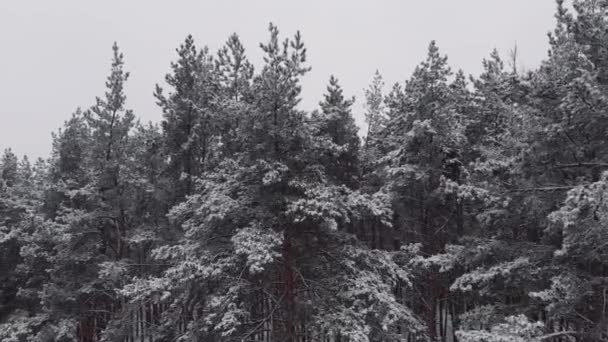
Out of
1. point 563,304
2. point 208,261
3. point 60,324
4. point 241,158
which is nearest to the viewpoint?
point 563,304

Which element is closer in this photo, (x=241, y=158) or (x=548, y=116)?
(x=548, y=116)

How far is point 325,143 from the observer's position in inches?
475

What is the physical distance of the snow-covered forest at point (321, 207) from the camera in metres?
10.4

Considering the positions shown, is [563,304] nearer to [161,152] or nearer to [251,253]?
[251,253]

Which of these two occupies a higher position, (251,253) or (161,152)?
(161,152)

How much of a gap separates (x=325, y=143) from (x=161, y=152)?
8486 millimetres

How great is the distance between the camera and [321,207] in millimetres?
10711

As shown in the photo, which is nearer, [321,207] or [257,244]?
[257,244]

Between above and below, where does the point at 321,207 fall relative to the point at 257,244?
above

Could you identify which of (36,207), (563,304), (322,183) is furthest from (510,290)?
(36,207)

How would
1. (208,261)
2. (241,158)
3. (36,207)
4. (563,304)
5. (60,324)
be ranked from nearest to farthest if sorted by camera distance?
(563,304), (208,261), (241,158), (60,324), (36,207)

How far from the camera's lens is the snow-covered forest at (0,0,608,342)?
34.3 feet

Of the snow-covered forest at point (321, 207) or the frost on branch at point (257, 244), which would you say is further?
the snow-covered forest at point (321, 207)

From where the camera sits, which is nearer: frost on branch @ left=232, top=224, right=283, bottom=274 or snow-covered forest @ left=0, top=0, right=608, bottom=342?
frost on branch @ left=232, top=224, right=283, bottom=274
